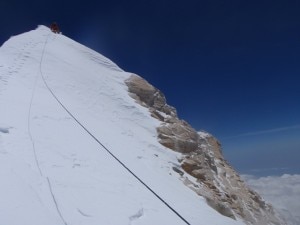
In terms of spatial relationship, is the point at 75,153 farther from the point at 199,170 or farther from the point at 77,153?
the point at 199,170

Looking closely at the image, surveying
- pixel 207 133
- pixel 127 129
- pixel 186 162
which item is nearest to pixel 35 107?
pixel 127 129

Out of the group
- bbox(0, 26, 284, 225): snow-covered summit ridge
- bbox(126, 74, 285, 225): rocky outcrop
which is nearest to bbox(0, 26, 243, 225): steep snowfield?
bbox(0, 26, 284, 225): snow-covered summit ridge

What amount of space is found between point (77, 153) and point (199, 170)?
7.66 meters

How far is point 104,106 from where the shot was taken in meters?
14.8

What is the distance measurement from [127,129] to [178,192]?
436cm

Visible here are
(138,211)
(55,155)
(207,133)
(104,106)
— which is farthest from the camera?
(207,133)

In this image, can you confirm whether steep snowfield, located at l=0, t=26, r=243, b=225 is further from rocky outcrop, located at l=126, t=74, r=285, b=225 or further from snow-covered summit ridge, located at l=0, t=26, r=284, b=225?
rocky outcrop, located at l=126, t=74, r=285, b=225

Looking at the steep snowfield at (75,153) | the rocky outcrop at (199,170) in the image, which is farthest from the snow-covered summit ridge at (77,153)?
the rocky outcrop at (199,170)

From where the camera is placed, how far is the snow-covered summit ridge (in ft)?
16.8

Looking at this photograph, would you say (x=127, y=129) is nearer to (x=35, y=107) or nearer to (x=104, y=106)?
(x=104, y=106)

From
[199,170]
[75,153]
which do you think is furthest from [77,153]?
[199,170]

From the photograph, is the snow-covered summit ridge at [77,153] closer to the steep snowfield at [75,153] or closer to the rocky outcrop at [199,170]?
the steep snowfield at [75,153]

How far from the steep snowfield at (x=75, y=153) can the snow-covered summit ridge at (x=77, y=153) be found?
23 millimetres

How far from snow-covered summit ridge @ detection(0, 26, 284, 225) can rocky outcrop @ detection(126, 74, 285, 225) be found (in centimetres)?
46
